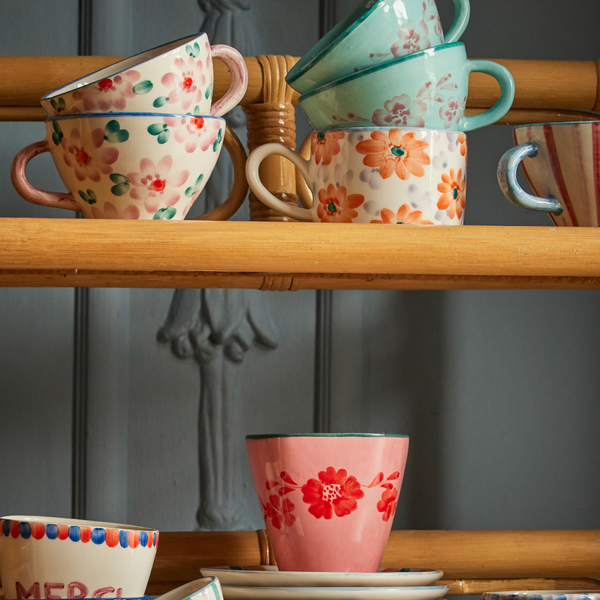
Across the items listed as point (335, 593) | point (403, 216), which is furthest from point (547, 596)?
point (403, 216)

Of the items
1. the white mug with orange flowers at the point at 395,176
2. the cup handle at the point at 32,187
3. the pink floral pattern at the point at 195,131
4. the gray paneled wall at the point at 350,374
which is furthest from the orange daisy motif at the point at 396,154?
the gray paneled wall at the point at 350,374

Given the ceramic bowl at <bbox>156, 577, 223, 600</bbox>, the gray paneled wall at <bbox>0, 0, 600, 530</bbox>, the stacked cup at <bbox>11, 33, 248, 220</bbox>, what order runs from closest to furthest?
the ceramic bowl at <bbox>156, 577, 223, 600</bbox> → the stacked cup at <bbox>11, 33, 248, 220</bbox> → the gray paneled wall at <bbox>0, 0, 600, 530</bbox>

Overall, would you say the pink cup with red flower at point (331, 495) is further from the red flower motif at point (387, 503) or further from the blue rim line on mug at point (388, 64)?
the blue rim line on mug at point (388, 64)

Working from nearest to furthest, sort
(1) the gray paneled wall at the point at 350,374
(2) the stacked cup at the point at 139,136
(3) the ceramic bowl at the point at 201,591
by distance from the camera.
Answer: (3) the ceramic bowl at the point at 201,591 → (2) the stacked cup at the point at 139,136 → (1) the gray paneled wall at the point at 350,374

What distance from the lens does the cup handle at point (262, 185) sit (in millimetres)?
571

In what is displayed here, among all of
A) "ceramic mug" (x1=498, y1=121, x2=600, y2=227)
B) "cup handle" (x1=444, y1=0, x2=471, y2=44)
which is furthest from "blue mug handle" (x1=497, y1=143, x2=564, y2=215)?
"cup handle" (x1=444, y1=0, x2=471, y2=44)

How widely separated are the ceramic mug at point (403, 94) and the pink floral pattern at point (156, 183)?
0.11 m

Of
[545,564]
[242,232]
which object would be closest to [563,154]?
[242,232]

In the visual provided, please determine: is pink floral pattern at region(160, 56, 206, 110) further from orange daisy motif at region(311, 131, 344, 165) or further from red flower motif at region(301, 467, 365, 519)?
red flower motif at region(301, 467, 365, 519)

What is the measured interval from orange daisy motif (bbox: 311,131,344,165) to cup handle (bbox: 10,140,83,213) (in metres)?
0.17

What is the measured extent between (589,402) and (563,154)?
432 millimetres

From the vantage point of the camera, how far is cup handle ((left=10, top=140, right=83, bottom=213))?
0.55m

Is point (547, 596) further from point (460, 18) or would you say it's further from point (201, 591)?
point (460, 18)

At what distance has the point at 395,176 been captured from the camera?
1.71ft
